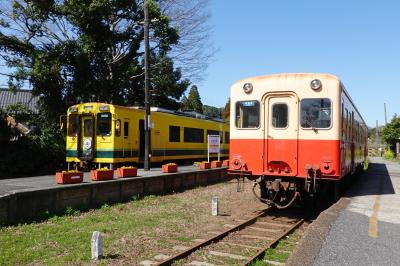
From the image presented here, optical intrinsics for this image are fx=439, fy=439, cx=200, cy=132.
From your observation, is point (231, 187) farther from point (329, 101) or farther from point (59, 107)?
point (59, 107)

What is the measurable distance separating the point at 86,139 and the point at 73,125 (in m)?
1.02

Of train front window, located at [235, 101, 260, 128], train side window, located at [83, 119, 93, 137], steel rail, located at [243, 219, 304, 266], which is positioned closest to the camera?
steel rail, located at [243, 219, 304, 266]

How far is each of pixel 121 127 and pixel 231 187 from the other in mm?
5106

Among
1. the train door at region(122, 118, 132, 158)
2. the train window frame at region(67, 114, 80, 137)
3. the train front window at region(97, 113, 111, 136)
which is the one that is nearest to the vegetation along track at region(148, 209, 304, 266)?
the train door at region(122, 118, 132, 158)

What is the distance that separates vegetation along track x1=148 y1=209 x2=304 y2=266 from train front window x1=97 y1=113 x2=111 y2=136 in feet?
28.1

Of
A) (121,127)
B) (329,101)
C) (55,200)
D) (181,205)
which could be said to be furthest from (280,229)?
(121,127)

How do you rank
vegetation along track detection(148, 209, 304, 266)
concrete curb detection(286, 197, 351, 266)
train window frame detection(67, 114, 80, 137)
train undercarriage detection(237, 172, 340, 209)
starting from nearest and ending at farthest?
concrete curb detection(286, 197, 351, 266) < vegetation along track detection(148, 209, 304, 266) < train undercarriage detection(237, 172, 340, 209) < train window frame detection(67, 114, 80, 137)

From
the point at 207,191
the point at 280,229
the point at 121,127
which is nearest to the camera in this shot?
the point at 280,229

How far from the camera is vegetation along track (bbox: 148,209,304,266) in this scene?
7.16 meters

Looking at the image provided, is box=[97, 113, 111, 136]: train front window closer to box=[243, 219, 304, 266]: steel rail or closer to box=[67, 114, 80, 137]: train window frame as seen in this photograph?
box=[67, 114, 80, 137]: train window frame

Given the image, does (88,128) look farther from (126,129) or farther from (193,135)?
(193,135)

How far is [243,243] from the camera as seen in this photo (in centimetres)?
844

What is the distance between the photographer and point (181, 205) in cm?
1286

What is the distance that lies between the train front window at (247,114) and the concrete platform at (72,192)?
451cm
